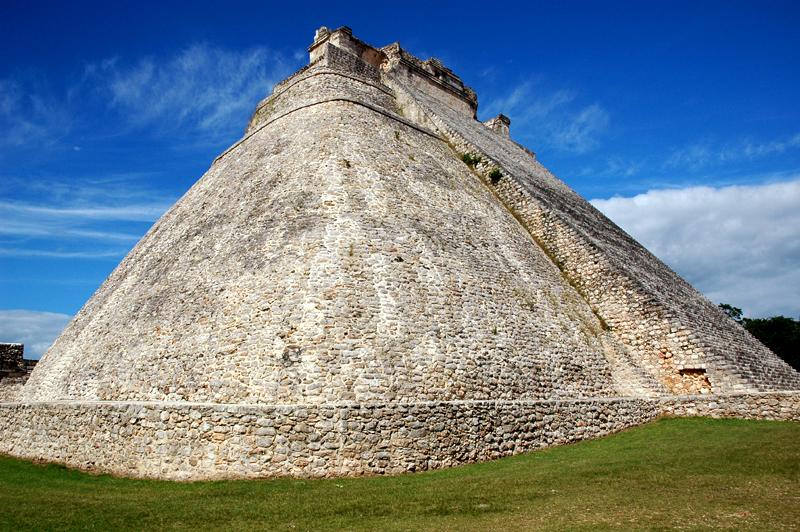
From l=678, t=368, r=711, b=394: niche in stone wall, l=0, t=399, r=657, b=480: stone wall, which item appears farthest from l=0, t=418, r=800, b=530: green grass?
l=678, t=368, r=711, b=394: niche in stone wall

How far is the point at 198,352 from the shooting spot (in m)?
10.9

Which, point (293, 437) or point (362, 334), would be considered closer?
point (293, 437)

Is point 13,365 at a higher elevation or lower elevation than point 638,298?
lower

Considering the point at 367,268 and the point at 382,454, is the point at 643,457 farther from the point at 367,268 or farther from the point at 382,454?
the point at 367,268

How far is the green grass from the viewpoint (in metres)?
6.18

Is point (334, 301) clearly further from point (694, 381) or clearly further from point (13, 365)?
point (13, 365)

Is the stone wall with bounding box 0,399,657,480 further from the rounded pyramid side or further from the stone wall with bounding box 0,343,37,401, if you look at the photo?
the stone wall with bounding box 0,343,37,401

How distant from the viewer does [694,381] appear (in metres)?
13.1

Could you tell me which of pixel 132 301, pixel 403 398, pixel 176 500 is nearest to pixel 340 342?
pixel 403 398

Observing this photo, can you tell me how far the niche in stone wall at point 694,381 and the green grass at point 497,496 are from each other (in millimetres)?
2666

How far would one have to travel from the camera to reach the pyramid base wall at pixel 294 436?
8852 mm

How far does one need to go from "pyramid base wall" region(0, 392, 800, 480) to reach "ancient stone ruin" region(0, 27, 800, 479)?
32 millimetres

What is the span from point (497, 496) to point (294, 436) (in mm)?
3348

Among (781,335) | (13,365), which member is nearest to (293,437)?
(13,365)
